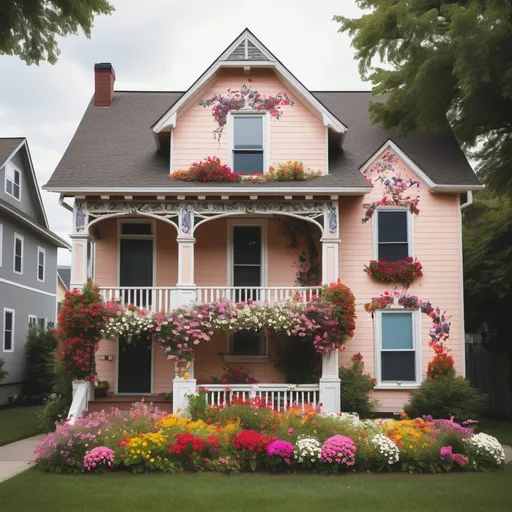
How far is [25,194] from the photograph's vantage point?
27.8m

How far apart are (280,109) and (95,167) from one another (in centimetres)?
476

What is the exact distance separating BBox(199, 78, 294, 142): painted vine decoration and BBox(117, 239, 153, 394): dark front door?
3.52m

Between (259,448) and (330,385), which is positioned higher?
(330,385)

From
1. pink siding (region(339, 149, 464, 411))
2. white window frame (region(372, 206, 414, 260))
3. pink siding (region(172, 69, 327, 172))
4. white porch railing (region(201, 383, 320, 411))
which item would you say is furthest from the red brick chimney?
white porch railing (region(201, 383, 320, 411))

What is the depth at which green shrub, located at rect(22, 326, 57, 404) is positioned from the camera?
26172 millimetres

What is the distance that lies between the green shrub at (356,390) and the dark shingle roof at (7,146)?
50.9 ft

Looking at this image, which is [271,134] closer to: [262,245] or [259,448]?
[262,245]

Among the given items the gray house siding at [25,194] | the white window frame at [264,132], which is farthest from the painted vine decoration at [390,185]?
the gray house siding at [25,194]

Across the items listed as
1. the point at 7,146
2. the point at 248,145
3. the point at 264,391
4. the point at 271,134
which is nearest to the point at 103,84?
the point at 248,145

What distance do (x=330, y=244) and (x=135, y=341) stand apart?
5.52m

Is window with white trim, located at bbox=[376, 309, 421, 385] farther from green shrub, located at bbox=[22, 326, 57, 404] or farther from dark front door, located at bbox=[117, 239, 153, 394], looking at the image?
green shrub, located at bbox=[22, 326, 57, 404]

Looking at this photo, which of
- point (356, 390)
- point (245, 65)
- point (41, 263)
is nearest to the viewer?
point (356, 390)

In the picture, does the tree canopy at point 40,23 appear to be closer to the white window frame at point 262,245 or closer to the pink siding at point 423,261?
the white window frame at point 262,245

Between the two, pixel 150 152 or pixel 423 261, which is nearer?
pixel 423 261
